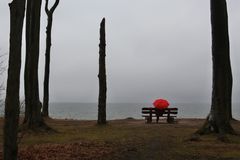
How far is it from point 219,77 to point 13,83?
1243cm

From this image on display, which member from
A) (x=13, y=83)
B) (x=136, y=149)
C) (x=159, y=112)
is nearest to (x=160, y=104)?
(x=159, y=112)

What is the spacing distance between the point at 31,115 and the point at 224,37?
973 centimetres

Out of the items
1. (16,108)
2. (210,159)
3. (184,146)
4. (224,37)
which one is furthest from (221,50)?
(16,108)

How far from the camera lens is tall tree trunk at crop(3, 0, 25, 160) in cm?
777

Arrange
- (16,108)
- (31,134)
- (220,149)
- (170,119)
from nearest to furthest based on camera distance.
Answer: (16,108)
(220,149)
(31,134)
(170,119)

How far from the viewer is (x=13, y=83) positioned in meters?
7.81

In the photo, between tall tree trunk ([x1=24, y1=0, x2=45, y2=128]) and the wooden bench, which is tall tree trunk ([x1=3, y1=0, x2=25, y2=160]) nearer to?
tall tree trunk ([x1=24, y1=0, x2=45, y2=128])

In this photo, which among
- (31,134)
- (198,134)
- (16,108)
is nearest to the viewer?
(16,108)

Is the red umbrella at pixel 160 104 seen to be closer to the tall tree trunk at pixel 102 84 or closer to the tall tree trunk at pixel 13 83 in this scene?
the tall tree trunk at pixel 102 84

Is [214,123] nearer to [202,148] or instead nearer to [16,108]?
[202,148]

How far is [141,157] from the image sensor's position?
39.8ft

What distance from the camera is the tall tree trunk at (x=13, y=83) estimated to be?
7.77 m

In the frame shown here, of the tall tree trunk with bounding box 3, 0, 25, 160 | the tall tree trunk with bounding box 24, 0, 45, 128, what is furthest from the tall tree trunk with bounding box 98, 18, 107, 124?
the tall tree trunk with bounding box 3, 0, 25, 160

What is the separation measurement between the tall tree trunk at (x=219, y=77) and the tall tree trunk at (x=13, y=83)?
11791 millimetres
